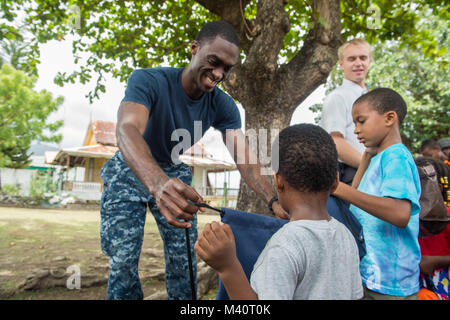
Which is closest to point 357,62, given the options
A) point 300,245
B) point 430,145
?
point 300,245

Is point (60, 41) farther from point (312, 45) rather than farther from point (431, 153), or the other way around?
point (431, 153)

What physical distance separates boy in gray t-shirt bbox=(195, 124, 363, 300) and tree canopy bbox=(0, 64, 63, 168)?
20264 millimetres

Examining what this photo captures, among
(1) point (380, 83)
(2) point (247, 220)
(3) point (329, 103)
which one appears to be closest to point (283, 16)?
(3) point (329, 103)

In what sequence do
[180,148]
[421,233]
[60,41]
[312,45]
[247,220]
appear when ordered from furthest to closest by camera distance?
[60,41]
[312,45]
[180,148]
[421,233]
[247,220]

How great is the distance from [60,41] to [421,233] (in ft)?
20.1

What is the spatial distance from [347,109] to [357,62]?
47 cm

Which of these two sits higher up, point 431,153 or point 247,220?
point 431,153

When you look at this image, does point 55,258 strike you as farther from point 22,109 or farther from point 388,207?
point 22,109

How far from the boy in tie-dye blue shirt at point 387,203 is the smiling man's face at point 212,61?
0.93 metres

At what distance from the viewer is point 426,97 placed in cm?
1355

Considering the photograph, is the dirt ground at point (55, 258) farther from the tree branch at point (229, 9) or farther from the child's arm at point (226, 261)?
the tree branch at point (229, 9)

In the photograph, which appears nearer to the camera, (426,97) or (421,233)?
(421,233)

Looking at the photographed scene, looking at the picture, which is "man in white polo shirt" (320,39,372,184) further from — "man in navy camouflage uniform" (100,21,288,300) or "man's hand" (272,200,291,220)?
"man's hand" (272,200,291,220)

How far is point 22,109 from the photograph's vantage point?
714 inches
